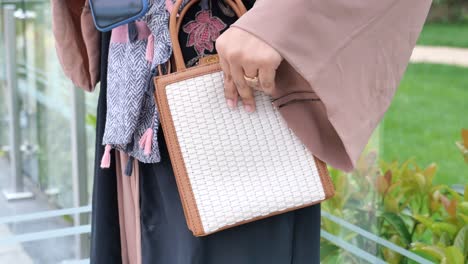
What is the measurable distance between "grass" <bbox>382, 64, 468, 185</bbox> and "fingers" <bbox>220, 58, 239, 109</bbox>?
3525 millimetres

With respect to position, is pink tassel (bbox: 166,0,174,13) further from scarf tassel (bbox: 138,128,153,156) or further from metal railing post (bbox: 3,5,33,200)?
metal railing post (bbox: 3,5,33,200)

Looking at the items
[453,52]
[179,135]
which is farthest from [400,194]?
[453,52]

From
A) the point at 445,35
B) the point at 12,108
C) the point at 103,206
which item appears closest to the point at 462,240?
the point at 103,206

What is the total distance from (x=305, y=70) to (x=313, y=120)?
0.42ft

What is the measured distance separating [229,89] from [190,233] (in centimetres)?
25

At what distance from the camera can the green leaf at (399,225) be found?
8.24 ft

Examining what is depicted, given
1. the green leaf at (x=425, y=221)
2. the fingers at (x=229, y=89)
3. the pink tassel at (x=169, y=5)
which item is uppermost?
the pink tassel at (x=169, y=5)

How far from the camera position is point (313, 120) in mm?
1130

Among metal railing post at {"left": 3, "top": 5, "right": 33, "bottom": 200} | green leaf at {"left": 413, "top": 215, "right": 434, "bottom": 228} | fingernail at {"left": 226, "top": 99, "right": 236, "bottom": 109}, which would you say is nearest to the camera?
fingernail at {"left": 226, "top": 99, "right": 236, "bottom": 109}

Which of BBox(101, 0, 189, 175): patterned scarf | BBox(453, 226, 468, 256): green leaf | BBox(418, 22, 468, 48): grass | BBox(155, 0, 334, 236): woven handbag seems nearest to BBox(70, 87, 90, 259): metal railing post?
BBox(453, 226, 468, 256): green leaf

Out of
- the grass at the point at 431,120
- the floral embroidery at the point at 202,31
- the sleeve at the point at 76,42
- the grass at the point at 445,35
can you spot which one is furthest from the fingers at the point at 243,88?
the grass at the point at 445,35

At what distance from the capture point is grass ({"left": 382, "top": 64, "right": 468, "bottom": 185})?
17.2ft

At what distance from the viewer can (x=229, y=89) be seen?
1.08 meters

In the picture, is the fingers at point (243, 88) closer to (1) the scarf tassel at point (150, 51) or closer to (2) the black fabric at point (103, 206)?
(1) the scarf tassel at point (150, 51)
